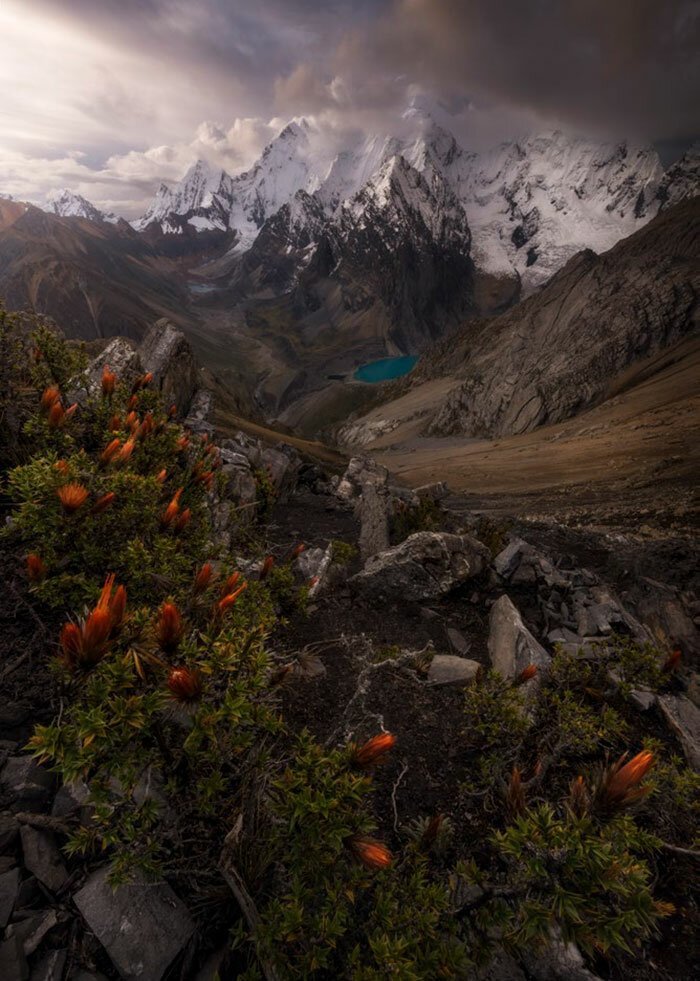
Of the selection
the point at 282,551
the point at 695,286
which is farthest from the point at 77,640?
A: the point at 695,286

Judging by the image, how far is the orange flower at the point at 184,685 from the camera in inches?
111

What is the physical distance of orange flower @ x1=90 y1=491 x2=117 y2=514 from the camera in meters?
4.30

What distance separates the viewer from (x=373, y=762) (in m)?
3.11

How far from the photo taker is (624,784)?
286 cm

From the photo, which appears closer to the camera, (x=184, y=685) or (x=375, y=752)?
(x=184, y=685)

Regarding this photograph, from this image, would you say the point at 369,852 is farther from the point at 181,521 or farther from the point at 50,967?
the point at 181,521

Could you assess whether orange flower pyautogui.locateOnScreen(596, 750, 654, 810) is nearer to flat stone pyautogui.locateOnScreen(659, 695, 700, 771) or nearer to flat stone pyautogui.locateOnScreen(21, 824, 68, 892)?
flat stone pyautogui.locateOnScreen(21, 824, 68, 892)

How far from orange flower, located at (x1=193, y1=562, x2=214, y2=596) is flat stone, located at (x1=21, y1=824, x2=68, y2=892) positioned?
1984 mm

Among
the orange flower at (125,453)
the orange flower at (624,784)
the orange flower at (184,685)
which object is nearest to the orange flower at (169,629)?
the orange flower at (184,685)

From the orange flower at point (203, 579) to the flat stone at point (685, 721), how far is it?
6.61 m

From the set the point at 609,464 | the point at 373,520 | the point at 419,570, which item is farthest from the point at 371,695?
the point at 609,464

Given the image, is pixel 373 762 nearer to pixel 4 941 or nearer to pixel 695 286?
pixel 4 941

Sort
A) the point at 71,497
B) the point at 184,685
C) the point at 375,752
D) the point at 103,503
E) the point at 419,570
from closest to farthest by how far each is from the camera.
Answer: the point at 184,685 < the point at 375,752 < the point at 71,497 < the point at 103,503 < the point at 419,570

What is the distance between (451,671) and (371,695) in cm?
134
